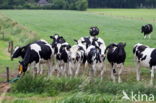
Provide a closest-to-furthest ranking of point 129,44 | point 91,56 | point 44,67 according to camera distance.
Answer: point 91,56
point 44,67
point 129,44

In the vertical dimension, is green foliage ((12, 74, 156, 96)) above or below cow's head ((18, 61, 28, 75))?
below

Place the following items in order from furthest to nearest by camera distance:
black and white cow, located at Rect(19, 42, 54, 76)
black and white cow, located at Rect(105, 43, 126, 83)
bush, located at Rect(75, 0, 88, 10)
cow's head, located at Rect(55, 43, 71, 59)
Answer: bush, located at Rect(75, 0, 88, 10)
cow's head, located at Rect(55, 43, 71, 59)
black and white cow, located at Rect(105, 43, 126, 83)
black and white cow, located at Rect(19, 42, 54, 76)

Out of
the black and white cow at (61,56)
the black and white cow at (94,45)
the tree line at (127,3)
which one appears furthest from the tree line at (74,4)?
→ the black and white cow at (61,56)

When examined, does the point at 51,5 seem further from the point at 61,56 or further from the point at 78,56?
the point at 78,56

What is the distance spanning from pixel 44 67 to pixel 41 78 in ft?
21.1

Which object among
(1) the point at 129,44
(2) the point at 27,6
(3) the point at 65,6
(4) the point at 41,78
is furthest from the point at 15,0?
(4) the point at 41,78

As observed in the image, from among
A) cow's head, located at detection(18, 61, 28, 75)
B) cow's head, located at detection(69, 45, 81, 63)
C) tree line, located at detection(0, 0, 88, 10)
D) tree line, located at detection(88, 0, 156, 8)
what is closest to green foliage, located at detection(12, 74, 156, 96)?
cow's head, located at detection(18, 61, 28, 75)

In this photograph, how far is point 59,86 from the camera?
1534 centimetres

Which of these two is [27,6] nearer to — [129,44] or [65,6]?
[65,6]

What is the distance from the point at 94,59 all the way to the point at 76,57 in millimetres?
937

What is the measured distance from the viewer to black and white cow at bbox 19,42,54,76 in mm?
17297

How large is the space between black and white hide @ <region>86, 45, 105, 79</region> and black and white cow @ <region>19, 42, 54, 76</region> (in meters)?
1.87

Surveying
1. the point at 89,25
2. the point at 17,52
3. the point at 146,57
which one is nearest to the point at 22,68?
the point at 17,52

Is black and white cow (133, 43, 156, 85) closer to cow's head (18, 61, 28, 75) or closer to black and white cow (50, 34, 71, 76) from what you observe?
black and white cow (50, 34, 71, 76)
